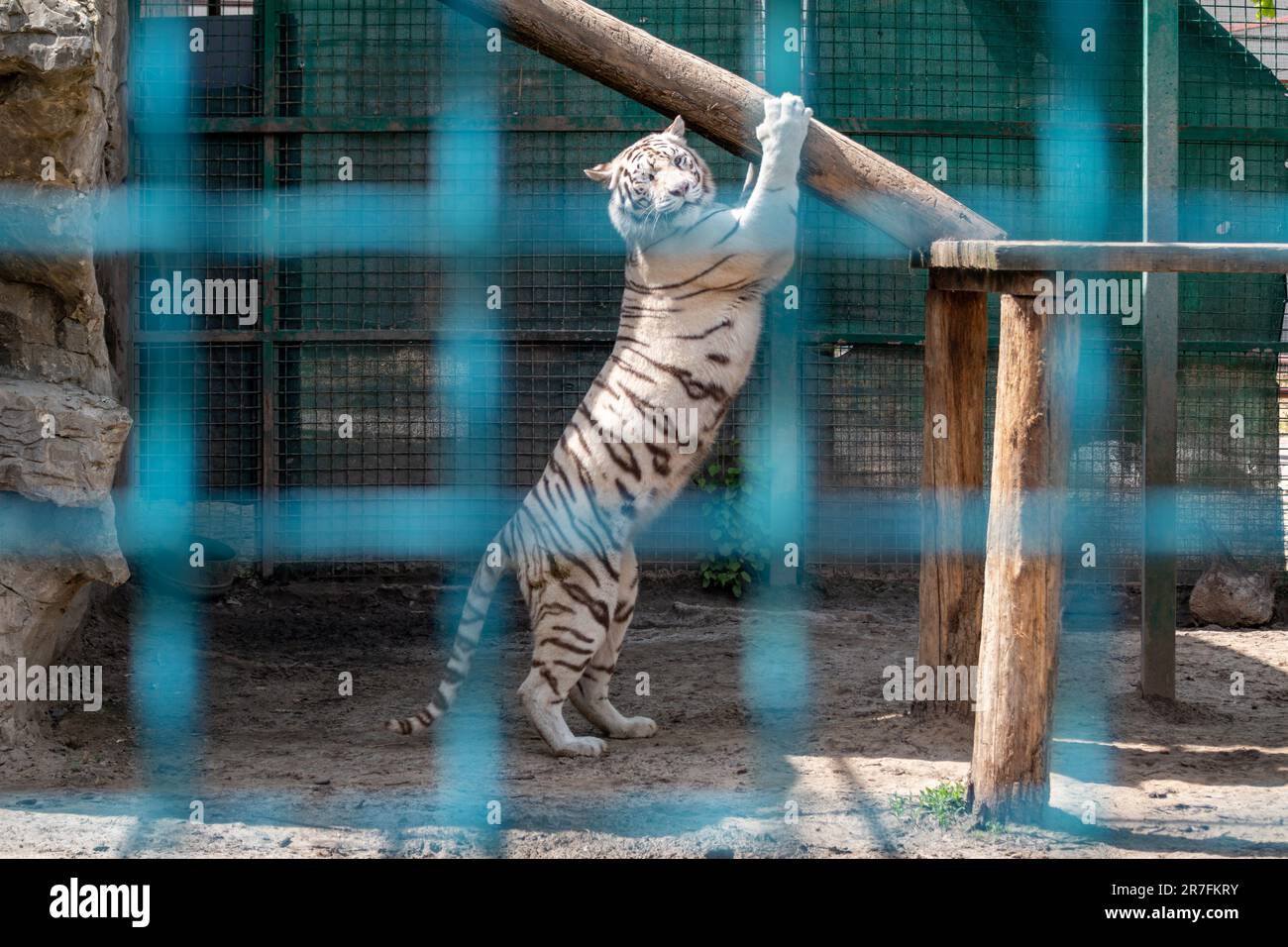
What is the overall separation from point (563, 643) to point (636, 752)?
480mm

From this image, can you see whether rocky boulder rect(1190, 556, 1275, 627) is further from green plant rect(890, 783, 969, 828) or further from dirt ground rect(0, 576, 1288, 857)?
green plant rect(890, 783, 969, 828)

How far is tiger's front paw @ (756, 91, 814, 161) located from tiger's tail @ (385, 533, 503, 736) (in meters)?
1.81

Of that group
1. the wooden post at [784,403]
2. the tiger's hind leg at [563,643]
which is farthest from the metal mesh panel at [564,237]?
the tiger's hind leg at [563,643]

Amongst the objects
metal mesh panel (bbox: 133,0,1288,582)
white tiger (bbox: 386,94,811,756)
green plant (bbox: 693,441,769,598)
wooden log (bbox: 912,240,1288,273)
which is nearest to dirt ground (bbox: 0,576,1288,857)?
green plant (bbox: 693,441,769,598)

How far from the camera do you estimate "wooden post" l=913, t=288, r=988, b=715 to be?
511 cm

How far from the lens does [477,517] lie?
7676 millimetres

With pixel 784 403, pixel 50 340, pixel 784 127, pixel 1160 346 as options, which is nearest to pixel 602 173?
pixel 784 127

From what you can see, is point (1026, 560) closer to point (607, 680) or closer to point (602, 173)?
point (607, 680)

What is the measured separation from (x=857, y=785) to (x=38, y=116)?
135 inches

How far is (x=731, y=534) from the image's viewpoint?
757cm

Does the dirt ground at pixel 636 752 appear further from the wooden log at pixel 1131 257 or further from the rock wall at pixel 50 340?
the wooden log at pixel 1131 257

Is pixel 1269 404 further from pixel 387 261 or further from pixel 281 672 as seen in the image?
pixel 281 672

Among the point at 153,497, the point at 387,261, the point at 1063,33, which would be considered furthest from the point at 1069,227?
the point at 153,497
